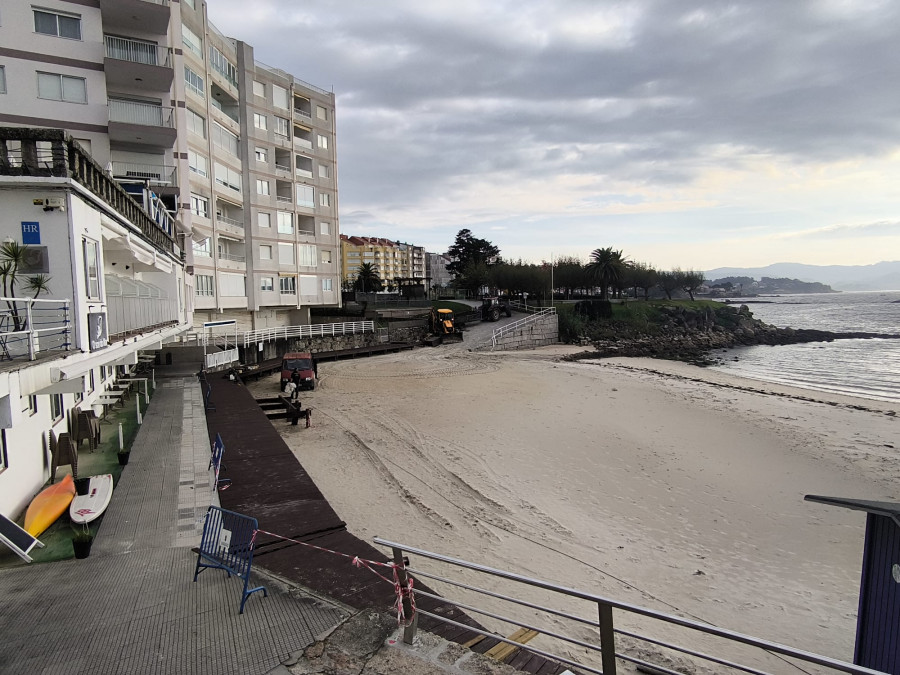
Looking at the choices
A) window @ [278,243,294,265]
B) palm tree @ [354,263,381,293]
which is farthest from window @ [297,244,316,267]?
palm tree @ [354,263,381,293]

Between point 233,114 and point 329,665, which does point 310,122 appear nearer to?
point 233,114

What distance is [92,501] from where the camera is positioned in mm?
8547

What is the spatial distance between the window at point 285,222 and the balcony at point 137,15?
16.1 m

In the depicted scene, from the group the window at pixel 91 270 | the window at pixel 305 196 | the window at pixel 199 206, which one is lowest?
the window at pixel 91 270

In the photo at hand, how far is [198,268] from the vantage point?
3278 centimetres

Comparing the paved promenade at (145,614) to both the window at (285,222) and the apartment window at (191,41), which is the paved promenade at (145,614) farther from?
the window at (285,222)

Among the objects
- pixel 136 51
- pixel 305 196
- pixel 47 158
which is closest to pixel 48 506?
pixel 47 158

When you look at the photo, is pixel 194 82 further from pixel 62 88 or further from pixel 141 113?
pixel 62 88

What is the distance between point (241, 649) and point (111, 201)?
11946mm

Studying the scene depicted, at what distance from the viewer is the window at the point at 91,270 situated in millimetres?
9695

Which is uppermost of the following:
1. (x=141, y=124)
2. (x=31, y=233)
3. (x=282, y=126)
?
(x=282, y=126)

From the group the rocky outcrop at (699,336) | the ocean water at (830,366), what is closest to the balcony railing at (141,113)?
the rocky outcrop at (699,336)

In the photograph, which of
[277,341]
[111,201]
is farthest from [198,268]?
[111,201]

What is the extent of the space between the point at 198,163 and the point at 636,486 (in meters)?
33.1
